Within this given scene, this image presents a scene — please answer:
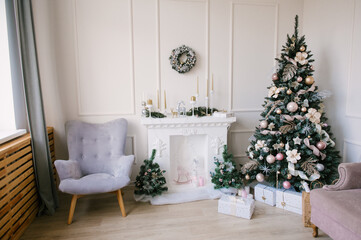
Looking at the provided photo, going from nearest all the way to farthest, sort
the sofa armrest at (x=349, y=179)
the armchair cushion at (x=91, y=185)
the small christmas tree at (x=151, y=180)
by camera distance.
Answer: the sofa armrest at (x=349, y=179) → the armchair cushion at (x=91, y=185) → the small christmas tree at (x=151, y=180)

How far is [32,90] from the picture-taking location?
2.37 meters

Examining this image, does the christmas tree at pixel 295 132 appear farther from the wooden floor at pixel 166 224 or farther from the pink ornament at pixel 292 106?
the wooden floor at pixel 166 224

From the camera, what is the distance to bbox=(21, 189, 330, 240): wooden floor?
2.20m

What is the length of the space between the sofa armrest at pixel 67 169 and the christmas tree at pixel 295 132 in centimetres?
207

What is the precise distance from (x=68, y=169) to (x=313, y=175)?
8.55 ft

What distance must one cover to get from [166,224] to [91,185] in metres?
0.85

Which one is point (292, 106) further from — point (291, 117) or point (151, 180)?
point (151, 180)

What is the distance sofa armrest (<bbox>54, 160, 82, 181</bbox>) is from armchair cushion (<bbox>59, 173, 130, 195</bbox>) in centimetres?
7

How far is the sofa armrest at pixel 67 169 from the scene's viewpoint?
2.41 m

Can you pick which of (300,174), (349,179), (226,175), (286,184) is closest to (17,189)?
(226,175)

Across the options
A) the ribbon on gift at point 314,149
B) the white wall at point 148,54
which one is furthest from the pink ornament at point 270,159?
the white wall at point 148,54

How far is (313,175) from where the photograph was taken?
2553 mm

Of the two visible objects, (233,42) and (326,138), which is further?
(233,42)

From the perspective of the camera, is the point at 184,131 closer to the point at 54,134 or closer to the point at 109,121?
the point at 109,121
